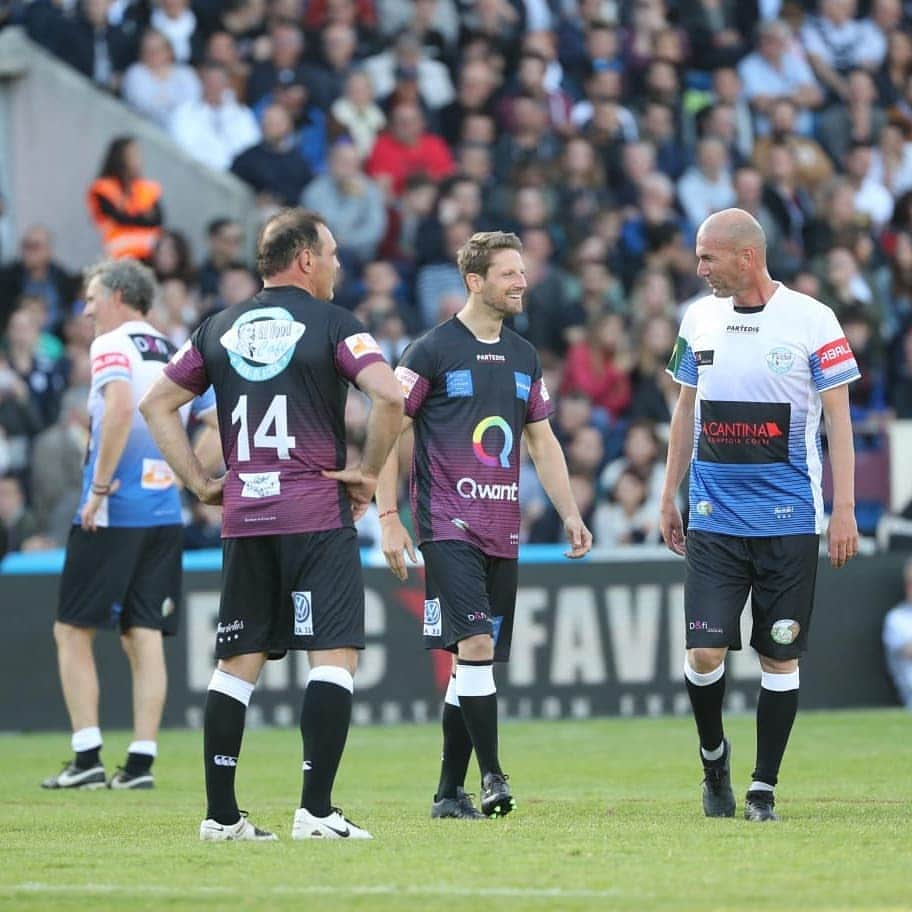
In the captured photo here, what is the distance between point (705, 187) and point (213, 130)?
5.10m

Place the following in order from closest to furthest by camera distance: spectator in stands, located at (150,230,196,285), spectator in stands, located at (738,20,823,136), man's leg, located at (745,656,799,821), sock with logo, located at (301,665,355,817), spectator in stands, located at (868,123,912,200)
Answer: sock with logo, located at (301,665,355,817)
man's leg, located at (745,656,799,821)
spectator in stands, located at (150,230,196,285)
spectator in stands, located at (868,123,912,200)
spectator in stands, located at (738,20,823,136)

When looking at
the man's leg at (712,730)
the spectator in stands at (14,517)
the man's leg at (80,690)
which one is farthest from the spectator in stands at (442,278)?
the man's leg at (712,730)

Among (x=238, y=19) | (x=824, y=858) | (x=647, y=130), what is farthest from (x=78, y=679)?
(x=647, y=130)

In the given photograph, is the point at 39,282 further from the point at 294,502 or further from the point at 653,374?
the point at 294,502

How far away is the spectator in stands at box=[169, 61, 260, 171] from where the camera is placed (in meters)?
21.0

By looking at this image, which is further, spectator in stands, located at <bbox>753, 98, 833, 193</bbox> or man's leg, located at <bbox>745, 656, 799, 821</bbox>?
spectator in stands, located at <bbox>753, 98, 833, 193</bbox>

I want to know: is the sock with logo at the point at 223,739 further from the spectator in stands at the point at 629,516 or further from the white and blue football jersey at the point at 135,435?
the spectator in stands at the point at 629,516

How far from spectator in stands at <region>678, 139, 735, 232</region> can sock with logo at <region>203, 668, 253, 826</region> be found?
1494 cm

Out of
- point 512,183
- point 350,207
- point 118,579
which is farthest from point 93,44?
point 118,579

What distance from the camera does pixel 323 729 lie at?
834cm

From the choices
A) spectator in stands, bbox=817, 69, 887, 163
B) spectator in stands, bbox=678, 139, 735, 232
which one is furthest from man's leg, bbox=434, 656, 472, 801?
spectator in stands, bbox=817, 69, 887, 163

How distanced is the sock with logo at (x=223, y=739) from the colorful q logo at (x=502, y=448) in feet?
5.89

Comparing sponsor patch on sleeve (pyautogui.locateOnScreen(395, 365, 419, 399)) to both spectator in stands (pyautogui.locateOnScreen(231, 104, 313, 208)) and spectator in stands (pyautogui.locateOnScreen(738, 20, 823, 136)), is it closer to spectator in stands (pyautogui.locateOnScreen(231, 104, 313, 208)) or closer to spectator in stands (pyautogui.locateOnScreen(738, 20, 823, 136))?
spectator in stands (pyautogui.locateOnScreen(231, 104, 313, 208))

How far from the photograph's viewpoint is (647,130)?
23.2m
